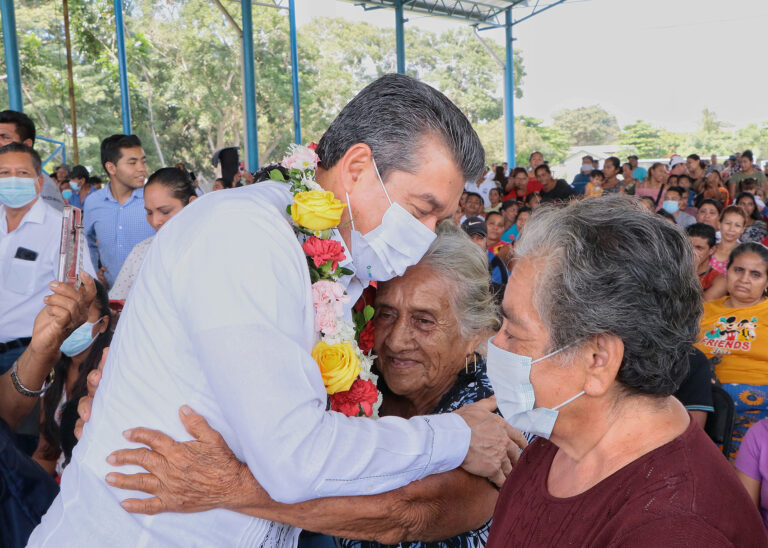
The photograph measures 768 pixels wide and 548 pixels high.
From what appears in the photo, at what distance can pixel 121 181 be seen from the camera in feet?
18.9

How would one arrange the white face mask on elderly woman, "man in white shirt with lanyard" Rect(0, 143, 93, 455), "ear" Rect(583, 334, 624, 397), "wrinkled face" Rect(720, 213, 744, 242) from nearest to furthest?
"ear" Rect(583, 334, 624, 397) < the white face mask on elderly woman < "man in white shirt with lanyard" Rect(0, 143, 93, 455) < "wrinkled face" Rect(720, 213, 744, 242)

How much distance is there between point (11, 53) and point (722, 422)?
12.2 metres

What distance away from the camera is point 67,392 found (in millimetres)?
3234

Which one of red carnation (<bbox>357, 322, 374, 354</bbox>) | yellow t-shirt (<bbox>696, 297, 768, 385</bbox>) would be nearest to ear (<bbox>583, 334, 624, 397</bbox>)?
red carnation (<bbox>357, 322, 374, 354</bbox>)

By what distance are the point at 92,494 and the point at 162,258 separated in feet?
1.91

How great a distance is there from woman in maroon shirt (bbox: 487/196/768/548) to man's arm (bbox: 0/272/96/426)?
161 centimetres

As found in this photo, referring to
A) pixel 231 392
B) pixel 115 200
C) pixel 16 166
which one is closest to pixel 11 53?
pixel 115 200

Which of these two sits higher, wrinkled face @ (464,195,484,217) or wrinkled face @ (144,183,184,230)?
wrinkled face @ (144,183,184,230)

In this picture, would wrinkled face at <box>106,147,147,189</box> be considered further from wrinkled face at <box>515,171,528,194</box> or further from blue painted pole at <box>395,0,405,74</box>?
blue painted pole at <box>395,0,405,74</box>

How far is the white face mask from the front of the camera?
193 cm

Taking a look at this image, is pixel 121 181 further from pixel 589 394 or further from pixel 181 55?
pixel 181 55

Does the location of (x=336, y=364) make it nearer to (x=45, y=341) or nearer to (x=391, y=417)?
(x=391, y=417)

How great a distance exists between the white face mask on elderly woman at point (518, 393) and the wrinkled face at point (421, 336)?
2.81 feet

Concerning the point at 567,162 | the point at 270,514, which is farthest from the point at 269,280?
the point at 567,162
